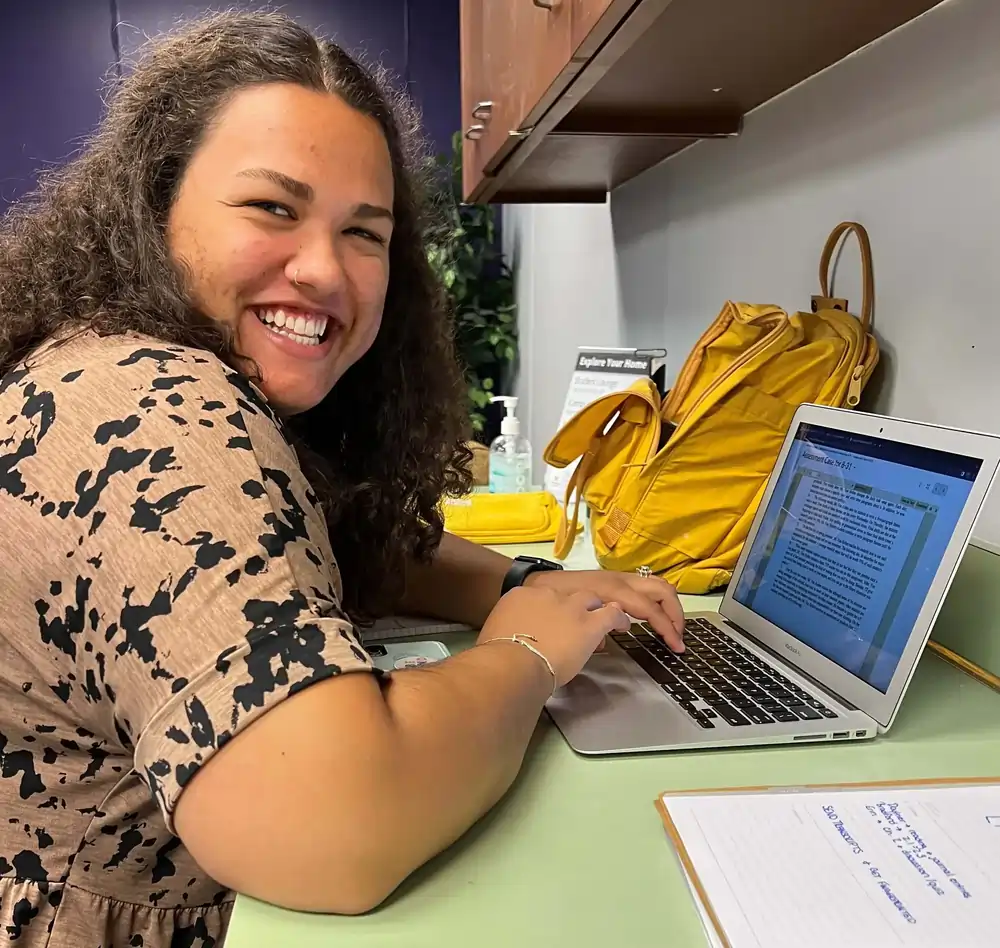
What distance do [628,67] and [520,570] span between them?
25.3 inches

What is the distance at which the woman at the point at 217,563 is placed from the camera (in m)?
0.48

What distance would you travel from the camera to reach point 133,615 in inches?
19.5

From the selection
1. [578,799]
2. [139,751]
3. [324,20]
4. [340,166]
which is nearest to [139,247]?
[340,166]

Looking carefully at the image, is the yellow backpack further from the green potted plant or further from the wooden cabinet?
the green potted plant

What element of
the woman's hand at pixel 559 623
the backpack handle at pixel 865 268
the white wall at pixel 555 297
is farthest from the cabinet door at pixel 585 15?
the white wall at pixel 555 297

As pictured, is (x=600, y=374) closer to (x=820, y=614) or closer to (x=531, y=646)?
(x=820, y=614)

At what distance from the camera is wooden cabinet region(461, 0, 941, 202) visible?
911mm

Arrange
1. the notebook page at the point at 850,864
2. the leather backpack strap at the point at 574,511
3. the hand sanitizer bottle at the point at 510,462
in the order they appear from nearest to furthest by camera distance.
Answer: the notebook page at the point at 850,864, the leather backpack strap at the point at 574,511, the hand sanitizer bottle at the point at 510,462

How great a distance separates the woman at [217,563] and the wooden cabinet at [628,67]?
23 centimetres

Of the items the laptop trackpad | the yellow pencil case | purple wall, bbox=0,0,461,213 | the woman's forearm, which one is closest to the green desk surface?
the laptop trackpad

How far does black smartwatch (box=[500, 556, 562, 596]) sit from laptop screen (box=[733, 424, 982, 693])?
224mm

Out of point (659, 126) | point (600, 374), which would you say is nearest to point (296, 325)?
point (659, 126)

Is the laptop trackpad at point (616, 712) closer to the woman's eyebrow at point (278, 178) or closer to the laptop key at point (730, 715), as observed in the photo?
the laptop key at point (730, 715)

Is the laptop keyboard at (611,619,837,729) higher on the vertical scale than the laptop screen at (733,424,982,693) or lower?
lower
